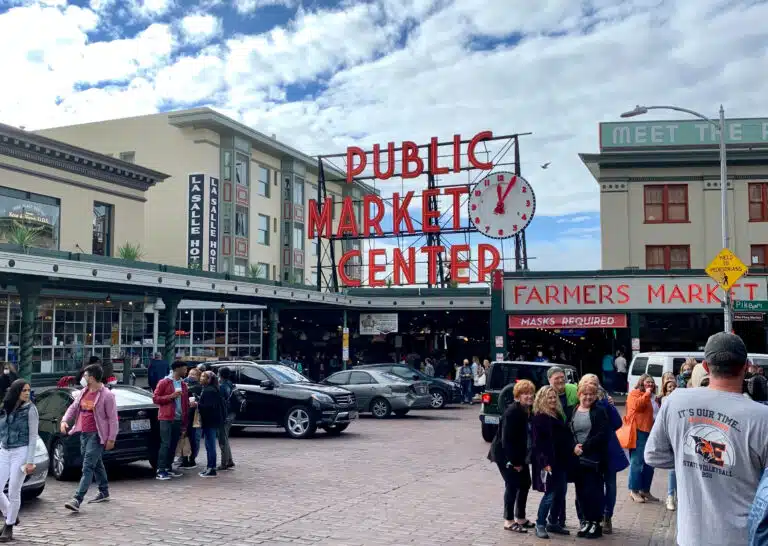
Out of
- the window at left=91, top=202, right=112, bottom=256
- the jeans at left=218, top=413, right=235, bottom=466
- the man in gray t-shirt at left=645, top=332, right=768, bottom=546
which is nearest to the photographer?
the man in gray t-shirt at left=645, top=332, right=768, bottom=546

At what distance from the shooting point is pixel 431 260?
41969mm

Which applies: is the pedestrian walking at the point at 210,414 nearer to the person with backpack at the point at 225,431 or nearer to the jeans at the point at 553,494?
the person with backpack at the point at 225,431

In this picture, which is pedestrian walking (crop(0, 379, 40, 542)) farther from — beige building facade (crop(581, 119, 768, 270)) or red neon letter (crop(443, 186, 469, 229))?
red neon letter (crop(443, 186, 469, 229))

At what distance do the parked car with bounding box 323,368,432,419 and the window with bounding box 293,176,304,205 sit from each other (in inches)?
1175

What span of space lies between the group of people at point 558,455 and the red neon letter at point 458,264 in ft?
103

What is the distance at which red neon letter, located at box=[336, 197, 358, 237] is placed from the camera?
44487 millimetres

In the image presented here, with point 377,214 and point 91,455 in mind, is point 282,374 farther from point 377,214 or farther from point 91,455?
point 377,214

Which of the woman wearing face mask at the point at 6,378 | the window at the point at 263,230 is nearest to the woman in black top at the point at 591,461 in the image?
the woman wearing face mask at the point at 6,378

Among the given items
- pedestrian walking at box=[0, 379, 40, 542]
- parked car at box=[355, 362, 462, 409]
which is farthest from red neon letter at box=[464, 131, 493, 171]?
pedestrian walking at box=[0, 379, 40, 542]

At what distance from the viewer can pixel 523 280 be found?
108ft

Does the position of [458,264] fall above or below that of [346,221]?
below

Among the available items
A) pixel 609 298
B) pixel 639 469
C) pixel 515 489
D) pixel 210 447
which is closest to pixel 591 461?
pixel 515 489

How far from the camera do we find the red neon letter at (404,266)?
137ft

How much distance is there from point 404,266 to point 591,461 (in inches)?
1320
